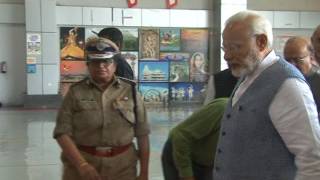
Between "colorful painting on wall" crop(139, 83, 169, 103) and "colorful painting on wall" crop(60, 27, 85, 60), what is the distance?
235 cm

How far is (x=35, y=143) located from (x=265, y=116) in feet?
25.6

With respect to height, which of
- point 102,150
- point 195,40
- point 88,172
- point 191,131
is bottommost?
point 88,172

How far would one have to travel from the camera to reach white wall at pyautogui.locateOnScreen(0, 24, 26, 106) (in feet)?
53.0

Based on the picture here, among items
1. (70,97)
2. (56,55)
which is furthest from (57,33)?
(70,97)

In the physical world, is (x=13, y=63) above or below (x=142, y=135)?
above

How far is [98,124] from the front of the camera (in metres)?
3.03

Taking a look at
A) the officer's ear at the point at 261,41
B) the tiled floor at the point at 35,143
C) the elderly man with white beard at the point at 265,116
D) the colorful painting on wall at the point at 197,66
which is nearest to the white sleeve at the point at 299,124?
the elderly man with white beard at the point at 265,116

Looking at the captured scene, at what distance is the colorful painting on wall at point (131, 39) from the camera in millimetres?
16875

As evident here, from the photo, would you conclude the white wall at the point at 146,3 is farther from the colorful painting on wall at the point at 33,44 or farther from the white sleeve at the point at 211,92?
the white sleeve at the point at 211,92

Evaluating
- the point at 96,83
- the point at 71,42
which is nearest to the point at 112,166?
the point at 96,83

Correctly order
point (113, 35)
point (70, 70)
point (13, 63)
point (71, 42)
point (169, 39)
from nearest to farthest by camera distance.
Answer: point (113, 35)
point (13, 63)
point (71, 42)
point (70, 70)
point (169, 39)

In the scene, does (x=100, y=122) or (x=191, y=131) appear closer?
(x=191, y=131)

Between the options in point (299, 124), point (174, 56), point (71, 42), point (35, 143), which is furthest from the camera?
point (174, 56)

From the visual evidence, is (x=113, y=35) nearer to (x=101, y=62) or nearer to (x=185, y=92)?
(x=101, y=62)
